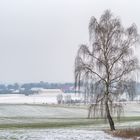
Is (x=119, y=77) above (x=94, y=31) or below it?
below

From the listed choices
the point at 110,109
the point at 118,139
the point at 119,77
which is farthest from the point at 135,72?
the point at 118,139

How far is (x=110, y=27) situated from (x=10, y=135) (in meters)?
16.0

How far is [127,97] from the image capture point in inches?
1566

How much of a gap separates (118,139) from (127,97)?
10083 millimetres

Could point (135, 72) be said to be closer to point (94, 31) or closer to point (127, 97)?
point (127, 97)

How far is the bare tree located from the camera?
40281mm

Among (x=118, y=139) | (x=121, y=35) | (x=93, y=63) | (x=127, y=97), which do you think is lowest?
(x=118, y=139)

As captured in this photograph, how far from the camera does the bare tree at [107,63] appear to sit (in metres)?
40.3

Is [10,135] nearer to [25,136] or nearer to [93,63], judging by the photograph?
[25,136]

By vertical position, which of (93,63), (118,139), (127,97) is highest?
(93,63)

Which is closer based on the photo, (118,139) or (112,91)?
(118,139)

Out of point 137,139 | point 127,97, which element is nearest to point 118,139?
point 137,139

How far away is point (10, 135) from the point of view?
29.9 metres

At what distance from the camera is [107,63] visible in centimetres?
4075
